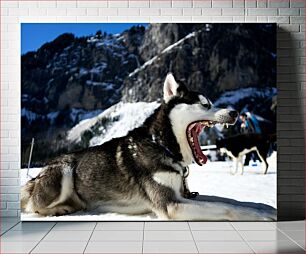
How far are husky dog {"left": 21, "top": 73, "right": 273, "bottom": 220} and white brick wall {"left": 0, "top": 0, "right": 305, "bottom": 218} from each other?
0.34m

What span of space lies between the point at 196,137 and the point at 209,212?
67cm

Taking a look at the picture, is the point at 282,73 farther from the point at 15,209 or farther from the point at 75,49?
the point at 15,209

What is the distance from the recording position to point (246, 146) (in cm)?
532

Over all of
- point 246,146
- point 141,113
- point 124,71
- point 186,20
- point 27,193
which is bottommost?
point 27,193

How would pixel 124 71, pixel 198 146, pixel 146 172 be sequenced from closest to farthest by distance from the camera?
pixel 146 172, pixel 198 146, pixel 124 71

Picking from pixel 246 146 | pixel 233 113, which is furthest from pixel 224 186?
pixel 233 113

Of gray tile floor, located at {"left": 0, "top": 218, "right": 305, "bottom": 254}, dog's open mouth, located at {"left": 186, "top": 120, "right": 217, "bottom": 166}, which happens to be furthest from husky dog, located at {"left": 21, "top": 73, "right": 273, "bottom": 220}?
gray tile floor, located at {"left": 0, "top": 218, "right": 305, "bottom": 254}

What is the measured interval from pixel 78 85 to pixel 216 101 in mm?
1270

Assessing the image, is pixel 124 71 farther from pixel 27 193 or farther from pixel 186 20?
pixel 27 193

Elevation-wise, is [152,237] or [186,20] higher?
[186,20]

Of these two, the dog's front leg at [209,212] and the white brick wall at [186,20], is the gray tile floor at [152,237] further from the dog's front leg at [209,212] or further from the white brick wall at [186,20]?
the white brick wall at [186,20]

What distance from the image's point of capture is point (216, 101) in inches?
205

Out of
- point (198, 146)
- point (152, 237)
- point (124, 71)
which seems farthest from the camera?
point (124, 71)

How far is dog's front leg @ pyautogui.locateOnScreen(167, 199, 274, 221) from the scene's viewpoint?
16.6 ft
